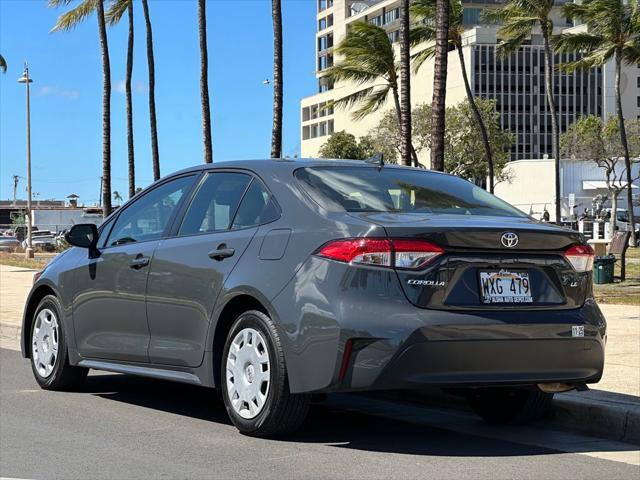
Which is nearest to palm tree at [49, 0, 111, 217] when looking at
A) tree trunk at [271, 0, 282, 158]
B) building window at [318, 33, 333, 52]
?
tree trunk at [271, 0, 282, 158]

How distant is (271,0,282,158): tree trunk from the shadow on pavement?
19.7 metres

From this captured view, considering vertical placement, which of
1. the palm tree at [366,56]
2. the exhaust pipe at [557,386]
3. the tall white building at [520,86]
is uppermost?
the tall white building at [520,86]

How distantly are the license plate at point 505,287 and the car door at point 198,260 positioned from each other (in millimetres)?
1487

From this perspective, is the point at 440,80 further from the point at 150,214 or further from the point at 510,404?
the point at 510,404

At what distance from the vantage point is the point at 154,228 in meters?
7.82

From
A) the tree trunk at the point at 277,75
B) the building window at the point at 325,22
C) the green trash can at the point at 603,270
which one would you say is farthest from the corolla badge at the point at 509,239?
the building window at the point at 325,22

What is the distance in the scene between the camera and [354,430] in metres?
7.09

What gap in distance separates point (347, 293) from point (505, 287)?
36.5 inches

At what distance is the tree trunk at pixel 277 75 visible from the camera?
93.0ft

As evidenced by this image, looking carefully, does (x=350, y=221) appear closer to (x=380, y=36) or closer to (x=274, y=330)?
(x=274, y=330)

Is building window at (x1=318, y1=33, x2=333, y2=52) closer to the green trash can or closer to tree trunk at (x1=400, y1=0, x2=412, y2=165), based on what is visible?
tree trunk at (x1=400, y1=0, x2=412, y2=165)

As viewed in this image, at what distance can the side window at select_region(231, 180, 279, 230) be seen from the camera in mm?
6789

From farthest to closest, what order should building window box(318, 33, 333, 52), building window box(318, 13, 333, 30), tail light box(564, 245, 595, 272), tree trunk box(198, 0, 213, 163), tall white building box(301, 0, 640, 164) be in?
1. building window box(318, 13, 333, 30)
2. building window box(318, 33, 333, 52)
3. tall white building box(301, 0, 640, 164)
4. tree trunk box(198, 0, 213, 163)
5. tail light box(564, 245, 595, 272)

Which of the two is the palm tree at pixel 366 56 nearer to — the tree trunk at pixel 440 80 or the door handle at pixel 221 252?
the tree trunk at pixel 440 80
